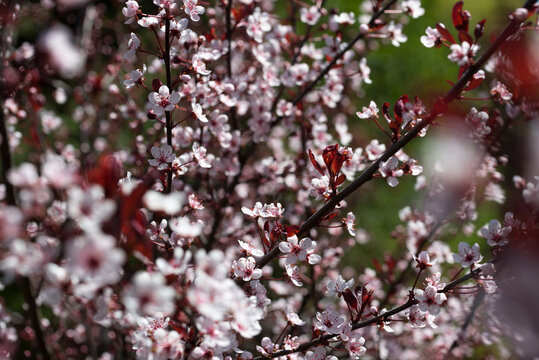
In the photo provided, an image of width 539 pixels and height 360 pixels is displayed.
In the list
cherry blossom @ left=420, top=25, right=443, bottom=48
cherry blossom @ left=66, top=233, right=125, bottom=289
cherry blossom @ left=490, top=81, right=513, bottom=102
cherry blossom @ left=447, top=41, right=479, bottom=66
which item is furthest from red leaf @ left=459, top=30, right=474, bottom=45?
cherry blossom @ left=66, top=233, right=125, bottom=289

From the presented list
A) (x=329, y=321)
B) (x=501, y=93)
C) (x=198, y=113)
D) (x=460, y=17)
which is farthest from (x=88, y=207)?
(x=501, y=93)

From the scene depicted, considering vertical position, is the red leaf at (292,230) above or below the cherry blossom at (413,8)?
below

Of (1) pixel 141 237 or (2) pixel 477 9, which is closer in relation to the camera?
(1) pixel 141 237

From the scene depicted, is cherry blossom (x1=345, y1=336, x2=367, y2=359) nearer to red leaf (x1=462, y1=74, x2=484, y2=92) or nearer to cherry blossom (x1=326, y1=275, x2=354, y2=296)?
cherry blossom (x1=326, y1=275, x2=354, y2=296)

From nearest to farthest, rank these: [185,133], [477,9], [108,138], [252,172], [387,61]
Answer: [185,133] → [252,172] → [108,138] → [387,61] → [477,9]

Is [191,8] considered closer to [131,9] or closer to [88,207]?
[131,9]

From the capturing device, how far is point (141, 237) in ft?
2.90

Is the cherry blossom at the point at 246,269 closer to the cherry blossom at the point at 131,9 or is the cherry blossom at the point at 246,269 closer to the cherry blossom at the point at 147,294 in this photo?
the cherry blossom at the point at 147,294

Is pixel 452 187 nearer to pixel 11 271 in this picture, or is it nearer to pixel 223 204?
pixel 223 204

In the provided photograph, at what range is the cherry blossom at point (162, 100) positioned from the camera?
136cm

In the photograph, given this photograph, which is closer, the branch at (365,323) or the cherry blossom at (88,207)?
the cherry blossom at (88,207)

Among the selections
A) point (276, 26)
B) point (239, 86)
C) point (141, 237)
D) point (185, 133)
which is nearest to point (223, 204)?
point (185, 133)

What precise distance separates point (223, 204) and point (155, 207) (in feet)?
4.58

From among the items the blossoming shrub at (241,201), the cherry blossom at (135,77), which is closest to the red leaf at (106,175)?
the blossoming shrub at (241,201)
